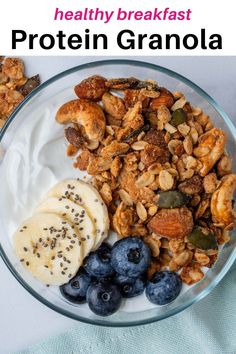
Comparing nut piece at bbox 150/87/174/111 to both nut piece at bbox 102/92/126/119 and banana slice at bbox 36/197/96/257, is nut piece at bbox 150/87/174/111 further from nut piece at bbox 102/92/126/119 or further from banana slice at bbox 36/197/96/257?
banana slice at bbox 36/197/96/257

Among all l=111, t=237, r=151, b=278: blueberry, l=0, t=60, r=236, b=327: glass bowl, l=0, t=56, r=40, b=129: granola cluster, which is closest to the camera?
l=111, t=237, r=151, b=278: blueberry

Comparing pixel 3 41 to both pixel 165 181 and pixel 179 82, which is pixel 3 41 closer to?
pixel 179 82

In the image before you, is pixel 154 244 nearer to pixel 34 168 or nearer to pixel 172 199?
pixel 172 199

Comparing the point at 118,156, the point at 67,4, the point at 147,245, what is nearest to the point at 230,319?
the point at 147,245

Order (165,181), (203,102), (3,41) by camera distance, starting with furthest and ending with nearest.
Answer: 1. (3,41)
2. (203,102)
3. (165,181)

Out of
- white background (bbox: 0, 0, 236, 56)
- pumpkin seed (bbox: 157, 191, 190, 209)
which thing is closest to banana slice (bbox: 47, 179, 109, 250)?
pumpkin seed (bbox: 157, 191, 190, 209)

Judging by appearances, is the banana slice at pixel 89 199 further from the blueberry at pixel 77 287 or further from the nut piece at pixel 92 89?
the nut piece at pixel 92 89
